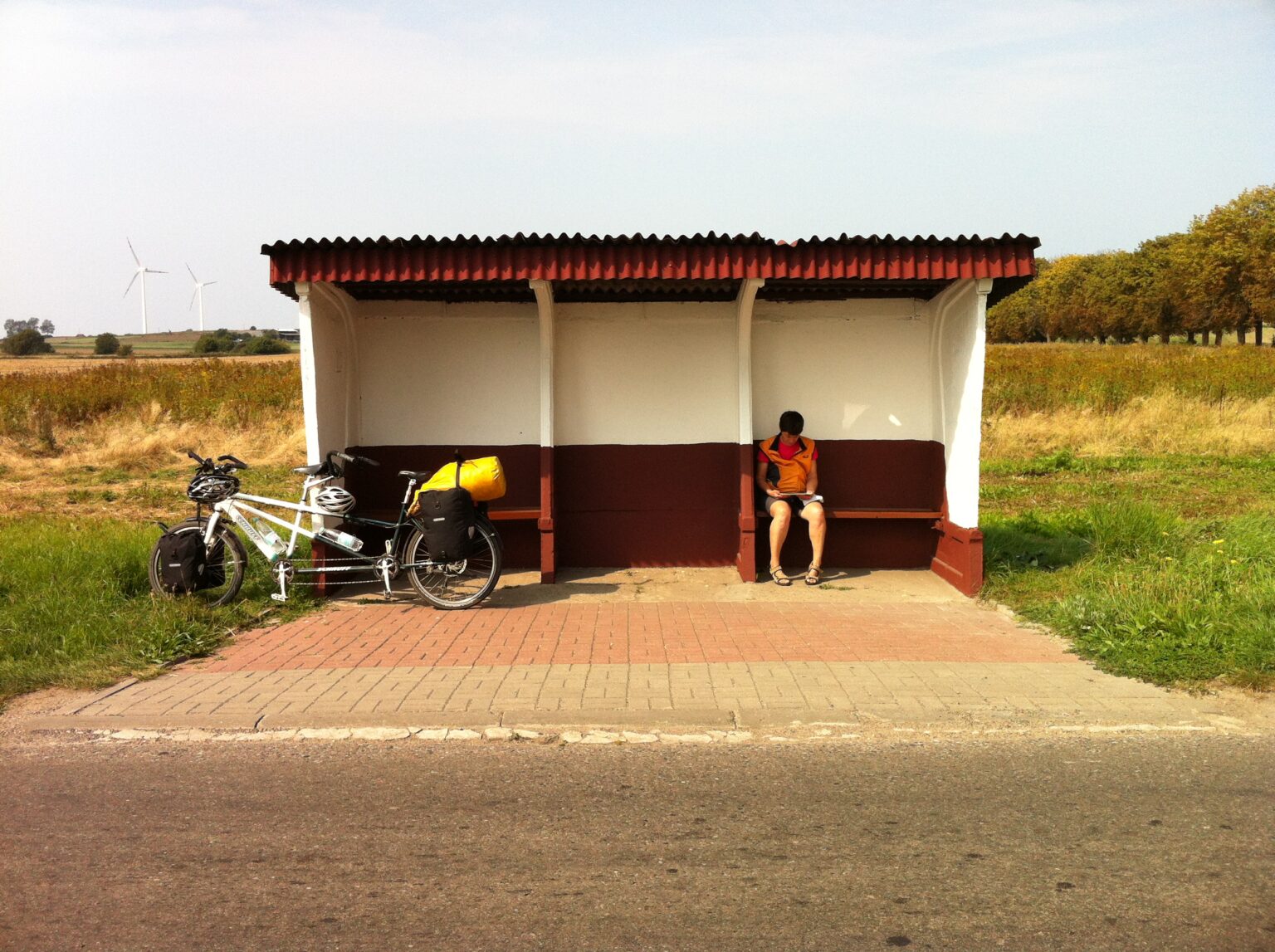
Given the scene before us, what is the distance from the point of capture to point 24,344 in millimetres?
63125

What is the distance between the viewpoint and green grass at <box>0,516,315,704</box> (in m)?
6.86

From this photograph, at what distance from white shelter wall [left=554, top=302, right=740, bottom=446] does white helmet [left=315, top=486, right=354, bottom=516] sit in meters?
2.25

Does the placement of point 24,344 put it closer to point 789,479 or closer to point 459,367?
point 459,367

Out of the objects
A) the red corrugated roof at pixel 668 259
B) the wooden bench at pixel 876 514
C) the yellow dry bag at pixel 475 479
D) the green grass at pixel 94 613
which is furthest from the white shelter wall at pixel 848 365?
the green grass at pixel 94 613

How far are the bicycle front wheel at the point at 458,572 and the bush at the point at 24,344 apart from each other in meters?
62.3

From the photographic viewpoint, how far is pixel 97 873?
408 cm

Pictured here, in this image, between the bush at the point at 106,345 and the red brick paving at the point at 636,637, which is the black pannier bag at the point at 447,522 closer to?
the red brick paving at the point at 636,637

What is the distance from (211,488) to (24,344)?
63.5 metres

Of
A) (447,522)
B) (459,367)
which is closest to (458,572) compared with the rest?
(447,522)

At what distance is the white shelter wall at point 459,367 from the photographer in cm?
1023

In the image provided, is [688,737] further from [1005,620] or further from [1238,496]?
[1238,496]

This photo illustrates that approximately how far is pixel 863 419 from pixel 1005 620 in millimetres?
2646

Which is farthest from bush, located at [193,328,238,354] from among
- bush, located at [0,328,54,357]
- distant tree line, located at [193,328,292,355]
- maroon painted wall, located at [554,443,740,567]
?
maroon painted wall, located at [554,443,740,567]

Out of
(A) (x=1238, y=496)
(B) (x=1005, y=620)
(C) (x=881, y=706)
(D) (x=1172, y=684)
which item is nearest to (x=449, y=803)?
(C) (x=881, y=706)
